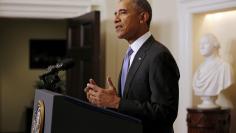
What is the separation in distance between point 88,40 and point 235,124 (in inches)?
63.3

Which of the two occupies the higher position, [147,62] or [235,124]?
[147,62]

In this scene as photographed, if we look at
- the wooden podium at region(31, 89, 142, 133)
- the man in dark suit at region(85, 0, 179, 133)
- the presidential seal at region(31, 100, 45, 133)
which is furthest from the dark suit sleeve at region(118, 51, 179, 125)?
the presidential seal at region(31, 100, 45, 133)

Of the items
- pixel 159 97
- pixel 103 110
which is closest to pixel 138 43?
pixel 159 97

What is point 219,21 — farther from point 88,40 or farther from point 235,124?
point 88,40

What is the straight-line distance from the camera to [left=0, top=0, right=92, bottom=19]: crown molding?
4637 millimetres

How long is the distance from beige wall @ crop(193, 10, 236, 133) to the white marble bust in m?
0.24

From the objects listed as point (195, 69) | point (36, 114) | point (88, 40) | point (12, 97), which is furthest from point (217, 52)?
point (12, 97)

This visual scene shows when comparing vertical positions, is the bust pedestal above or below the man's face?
below

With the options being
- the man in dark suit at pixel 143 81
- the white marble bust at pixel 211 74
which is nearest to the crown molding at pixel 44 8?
the white marble bust at pixel 211 74

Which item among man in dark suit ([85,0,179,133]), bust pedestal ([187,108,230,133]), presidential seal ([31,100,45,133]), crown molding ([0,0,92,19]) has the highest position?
crown molding ([0,0,92,19])

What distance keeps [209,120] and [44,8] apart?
2.10 meters

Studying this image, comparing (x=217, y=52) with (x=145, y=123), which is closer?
(x=145, y=123)

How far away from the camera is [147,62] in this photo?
190 centimetres

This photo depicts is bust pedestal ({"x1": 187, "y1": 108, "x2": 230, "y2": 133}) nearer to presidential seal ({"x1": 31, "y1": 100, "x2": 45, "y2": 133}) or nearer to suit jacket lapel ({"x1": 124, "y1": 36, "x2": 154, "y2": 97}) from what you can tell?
suit jacket lapel ({"x1": 124, "y1": 36, "x2": 154, "y2": 97})
